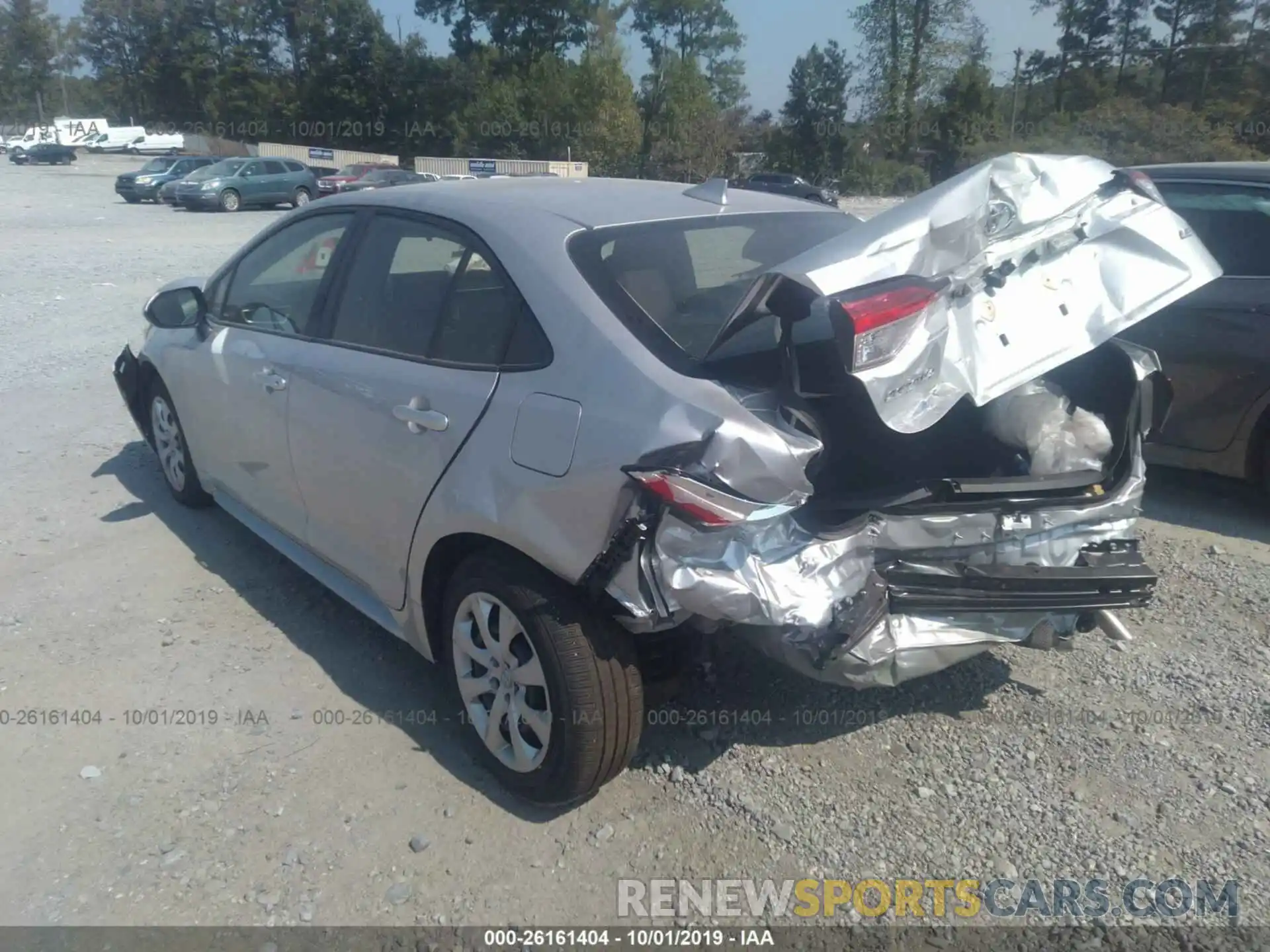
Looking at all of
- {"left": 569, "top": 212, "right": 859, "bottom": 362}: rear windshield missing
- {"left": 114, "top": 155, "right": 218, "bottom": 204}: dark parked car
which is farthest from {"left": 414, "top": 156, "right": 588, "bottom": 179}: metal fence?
{"left": 569, "top": 212, "right": 859, "bottom": 362}: rear windshield missing

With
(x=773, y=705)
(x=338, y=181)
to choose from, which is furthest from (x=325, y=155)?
(x=773, y=705)

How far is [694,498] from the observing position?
2.52 metres

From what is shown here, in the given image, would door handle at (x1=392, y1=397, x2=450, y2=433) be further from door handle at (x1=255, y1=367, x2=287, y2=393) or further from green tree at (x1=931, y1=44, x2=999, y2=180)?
green tree at (x1=931, y1=44, x2=999, y2=180)

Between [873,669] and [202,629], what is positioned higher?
[873,669]

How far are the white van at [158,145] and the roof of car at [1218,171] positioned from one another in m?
71.5

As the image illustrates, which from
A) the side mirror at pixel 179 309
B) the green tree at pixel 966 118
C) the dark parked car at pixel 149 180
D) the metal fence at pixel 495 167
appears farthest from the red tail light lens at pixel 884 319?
the green tree at pixel 966 118

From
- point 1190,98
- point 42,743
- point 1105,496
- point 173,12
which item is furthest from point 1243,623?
point 173,12

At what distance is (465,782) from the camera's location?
10.7 feet

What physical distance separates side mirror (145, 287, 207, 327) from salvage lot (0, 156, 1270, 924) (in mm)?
1074

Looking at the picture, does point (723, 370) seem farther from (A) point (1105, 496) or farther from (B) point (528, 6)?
(B) point (528, 6)

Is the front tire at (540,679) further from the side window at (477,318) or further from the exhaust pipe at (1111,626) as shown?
the exhaust pipe at (1111,626)

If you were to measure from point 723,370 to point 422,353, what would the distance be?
1.08m

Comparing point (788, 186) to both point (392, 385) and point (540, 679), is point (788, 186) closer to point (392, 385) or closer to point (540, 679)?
point (392, 385)

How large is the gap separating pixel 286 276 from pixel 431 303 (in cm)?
120
